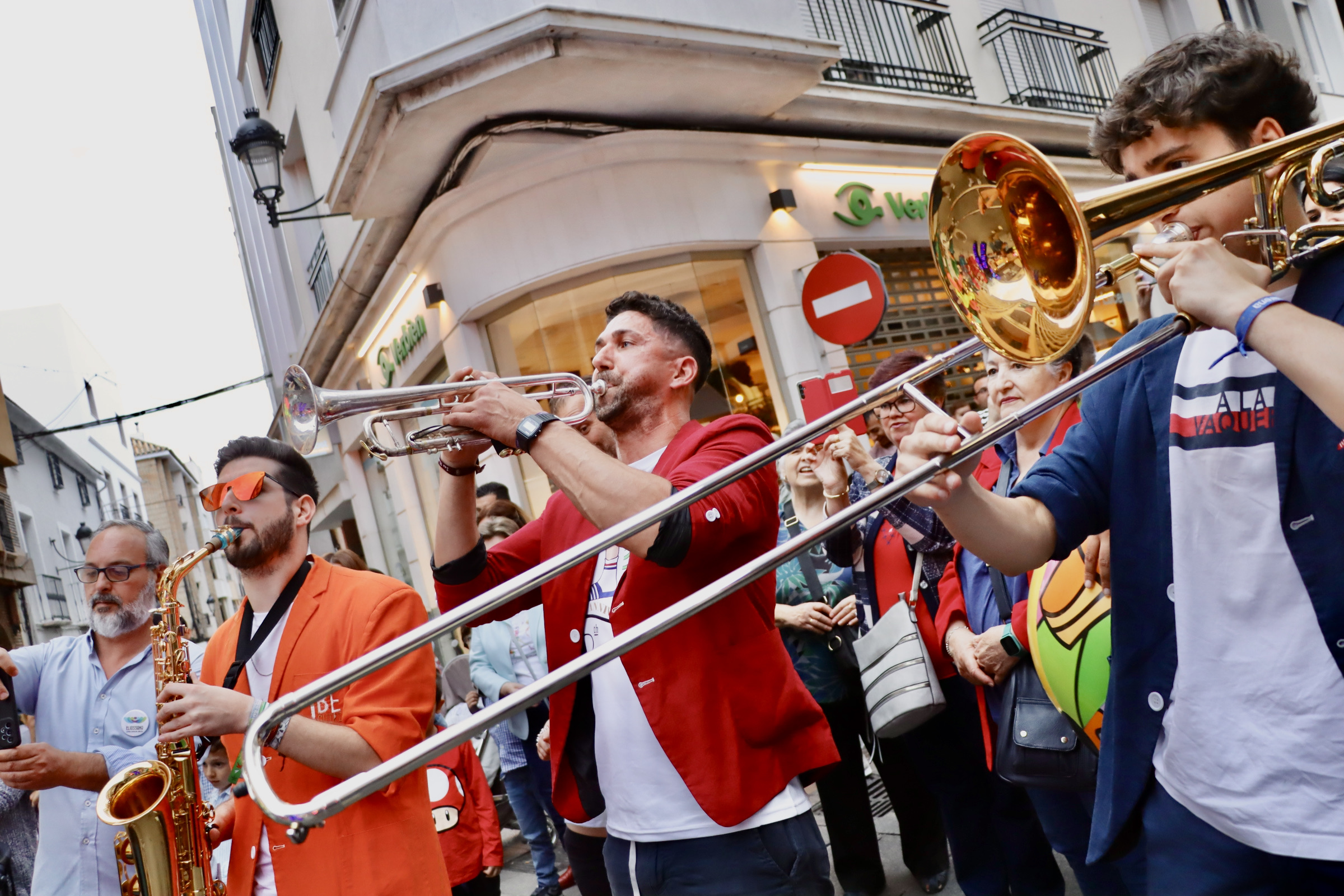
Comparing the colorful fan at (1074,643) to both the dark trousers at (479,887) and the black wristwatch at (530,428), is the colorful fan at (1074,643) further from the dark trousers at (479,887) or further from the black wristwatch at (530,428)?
the dark trousers at (479,887)

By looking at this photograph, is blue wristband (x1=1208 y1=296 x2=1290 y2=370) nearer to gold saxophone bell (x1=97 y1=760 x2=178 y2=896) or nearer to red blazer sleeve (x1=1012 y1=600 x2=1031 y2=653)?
red blazer sleeve (x1=1012 y1=600 x2=1031 y2=653)

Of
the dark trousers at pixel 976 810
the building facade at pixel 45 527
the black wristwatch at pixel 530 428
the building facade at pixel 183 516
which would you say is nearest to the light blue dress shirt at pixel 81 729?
the black wristwatch at pixel 530 428

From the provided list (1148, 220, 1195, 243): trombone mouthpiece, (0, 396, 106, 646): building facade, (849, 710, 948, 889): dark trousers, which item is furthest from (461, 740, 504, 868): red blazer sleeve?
(0, 396, 106, 646): building facade

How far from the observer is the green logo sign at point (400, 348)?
10.2 m

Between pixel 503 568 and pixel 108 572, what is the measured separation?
177cm

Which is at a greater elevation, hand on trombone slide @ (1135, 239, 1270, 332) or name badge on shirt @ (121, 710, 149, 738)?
hand on trombone slide @ (1135, 239, 1270, 332)

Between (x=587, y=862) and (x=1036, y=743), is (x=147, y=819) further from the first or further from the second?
(x=1036, y=743)

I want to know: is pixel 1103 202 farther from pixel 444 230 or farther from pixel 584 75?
pixel 444 230

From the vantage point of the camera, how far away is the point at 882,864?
4.43 meters

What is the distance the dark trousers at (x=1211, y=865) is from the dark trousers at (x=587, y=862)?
171cm

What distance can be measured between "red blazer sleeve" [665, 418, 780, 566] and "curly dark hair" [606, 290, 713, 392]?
0.39 meters

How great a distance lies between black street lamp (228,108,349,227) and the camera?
9062mm

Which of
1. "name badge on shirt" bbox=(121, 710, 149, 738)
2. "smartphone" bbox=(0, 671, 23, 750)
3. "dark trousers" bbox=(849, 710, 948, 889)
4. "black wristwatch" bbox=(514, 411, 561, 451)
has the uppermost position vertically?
"black wristwatch" bbox=(514, 411, 561, 451)

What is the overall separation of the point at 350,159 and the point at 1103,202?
799 cm
